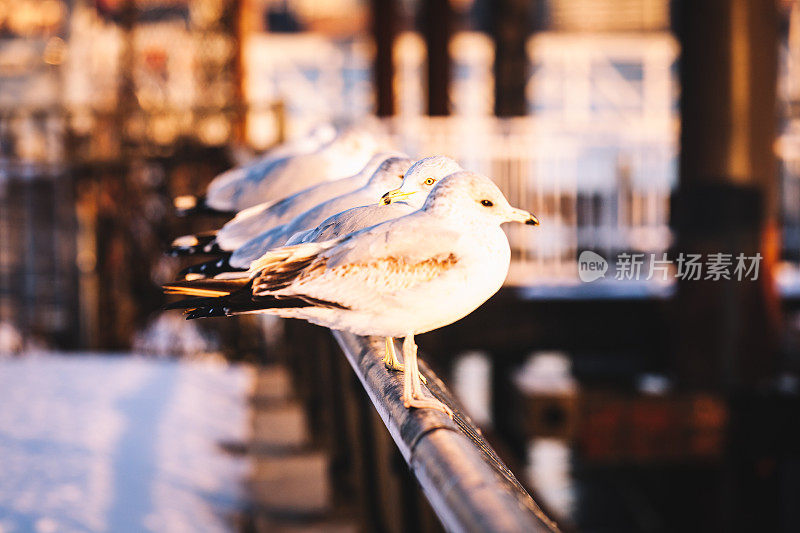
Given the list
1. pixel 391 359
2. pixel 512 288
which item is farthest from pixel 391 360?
pixel 512 288

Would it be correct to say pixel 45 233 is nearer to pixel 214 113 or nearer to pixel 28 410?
pixel 214 113

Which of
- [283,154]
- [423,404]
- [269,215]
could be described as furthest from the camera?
[283,154]

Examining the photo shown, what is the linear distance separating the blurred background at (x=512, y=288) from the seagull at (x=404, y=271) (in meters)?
1.23

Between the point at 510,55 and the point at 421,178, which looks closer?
the point at 421,178

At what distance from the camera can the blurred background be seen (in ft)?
21.5

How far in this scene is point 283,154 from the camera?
3068 millimetres

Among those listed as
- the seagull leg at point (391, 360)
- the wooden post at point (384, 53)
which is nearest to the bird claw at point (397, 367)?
the seagull leg at point (391, 360)

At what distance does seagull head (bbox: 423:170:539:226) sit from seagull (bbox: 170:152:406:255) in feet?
1.88

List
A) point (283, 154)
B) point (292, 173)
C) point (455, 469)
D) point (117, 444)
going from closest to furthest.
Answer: point (455, 469)
point (292, 173)
point (283, 154)
point (117, 444)

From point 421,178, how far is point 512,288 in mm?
6790

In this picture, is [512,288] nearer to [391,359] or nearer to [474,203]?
[391,359]

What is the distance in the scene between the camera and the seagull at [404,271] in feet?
5.23

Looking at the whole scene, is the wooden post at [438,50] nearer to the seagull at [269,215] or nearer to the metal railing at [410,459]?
the metal railing at [410,459]

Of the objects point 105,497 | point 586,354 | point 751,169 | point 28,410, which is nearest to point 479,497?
point 105,497
